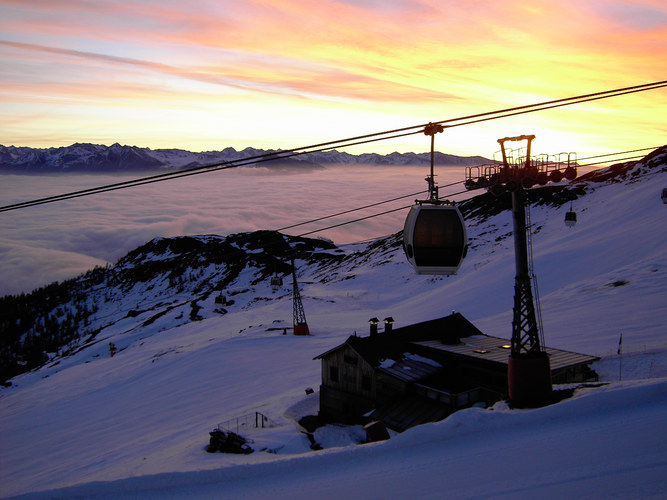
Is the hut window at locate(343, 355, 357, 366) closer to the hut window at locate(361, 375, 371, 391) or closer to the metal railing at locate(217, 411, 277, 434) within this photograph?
the hut window at locate(361, 375, 371, 391)

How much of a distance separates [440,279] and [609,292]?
40.4 m

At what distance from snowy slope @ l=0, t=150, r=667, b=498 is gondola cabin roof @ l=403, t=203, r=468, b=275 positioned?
13.2 ft

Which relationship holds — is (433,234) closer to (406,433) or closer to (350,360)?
(406,433)

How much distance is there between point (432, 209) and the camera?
12898 mm

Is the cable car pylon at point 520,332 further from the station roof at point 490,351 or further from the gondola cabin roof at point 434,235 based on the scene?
the station roof at point 490,351

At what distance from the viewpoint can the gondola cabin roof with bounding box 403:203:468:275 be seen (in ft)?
42.0

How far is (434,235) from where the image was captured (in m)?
12.9

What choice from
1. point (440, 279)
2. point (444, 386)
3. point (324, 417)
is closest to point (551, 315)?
point (444, 386)

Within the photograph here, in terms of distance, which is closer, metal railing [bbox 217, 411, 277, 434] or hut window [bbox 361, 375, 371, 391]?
metal railing [bbox 217, 411, 277, 434]

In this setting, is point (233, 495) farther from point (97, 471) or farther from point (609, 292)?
point (609, 292)

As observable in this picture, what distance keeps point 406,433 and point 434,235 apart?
16.5ft

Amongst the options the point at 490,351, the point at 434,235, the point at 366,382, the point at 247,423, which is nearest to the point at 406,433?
the point at 434,235

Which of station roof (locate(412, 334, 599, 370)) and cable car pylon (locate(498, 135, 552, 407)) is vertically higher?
cable car pylon (locate(498, 135, 552, 407))

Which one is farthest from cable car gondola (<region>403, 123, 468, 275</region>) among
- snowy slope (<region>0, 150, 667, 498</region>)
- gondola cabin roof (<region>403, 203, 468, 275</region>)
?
snowy slope (<region>0, 150, 667, 498</region>)
